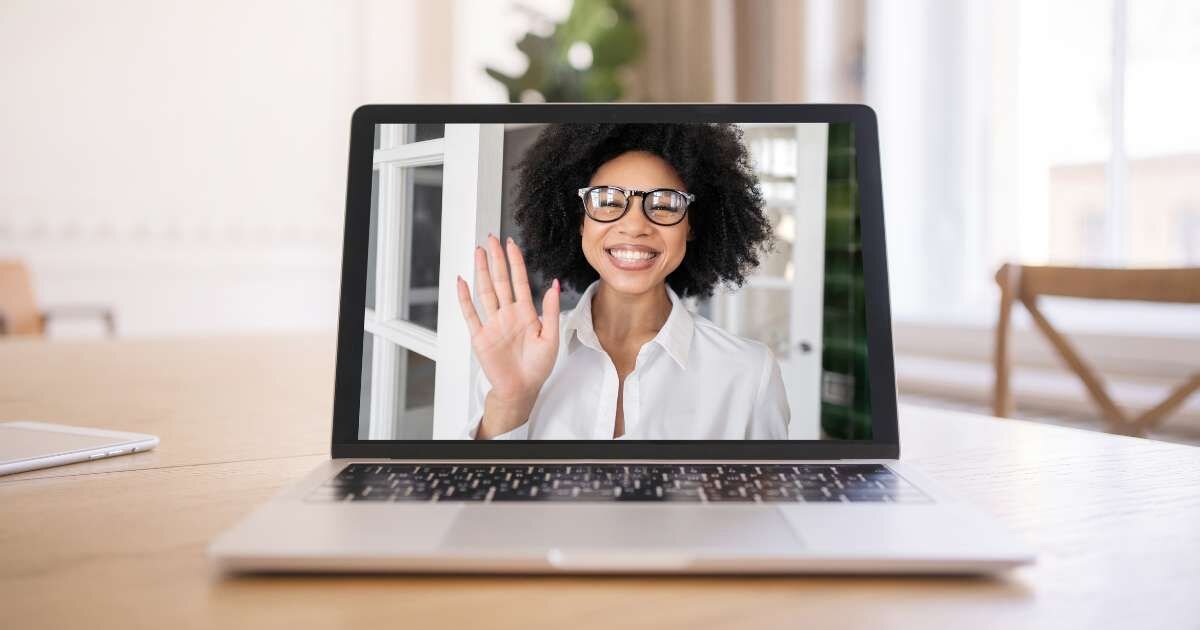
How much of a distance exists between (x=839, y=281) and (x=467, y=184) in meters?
0.31

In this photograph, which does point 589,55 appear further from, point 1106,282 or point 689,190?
point 689,190

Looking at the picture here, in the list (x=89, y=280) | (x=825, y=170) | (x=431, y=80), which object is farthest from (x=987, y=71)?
(x=89, y=280)

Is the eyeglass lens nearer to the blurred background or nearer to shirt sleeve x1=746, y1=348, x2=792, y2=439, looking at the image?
shirt sleeve x1=746, y1=348, x2=792, y2=439

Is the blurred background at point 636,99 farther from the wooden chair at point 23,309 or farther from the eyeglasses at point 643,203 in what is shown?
the eyeglasses at point 643,203

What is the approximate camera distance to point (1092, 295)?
49.1 inches

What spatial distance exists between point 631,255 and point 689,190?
0.07 m

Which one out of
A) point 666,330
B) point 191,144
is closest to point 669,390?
point 666,330

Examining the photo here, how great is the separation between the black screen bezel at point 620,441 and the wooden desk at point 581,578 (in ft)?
0.22

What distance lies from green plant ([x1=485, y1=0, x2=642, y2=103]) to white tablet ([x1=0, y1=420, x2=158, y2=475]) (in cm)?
217

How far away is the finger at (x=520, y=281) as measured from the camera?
0.65 metres

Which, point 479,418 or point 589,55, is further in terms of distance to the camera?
point 589,55

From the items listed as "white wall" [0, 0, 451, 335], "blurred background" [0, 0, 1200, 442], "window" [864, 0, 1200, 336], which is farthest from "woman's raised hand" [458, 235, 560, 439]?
"white wall" [0, 0, 451, 335]

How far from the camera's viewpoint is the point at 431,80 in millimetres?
4012

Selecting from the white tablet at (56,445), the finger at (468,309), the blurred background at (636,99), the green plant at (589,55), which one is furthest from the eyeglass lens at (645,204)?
the green plant at (589,55)
